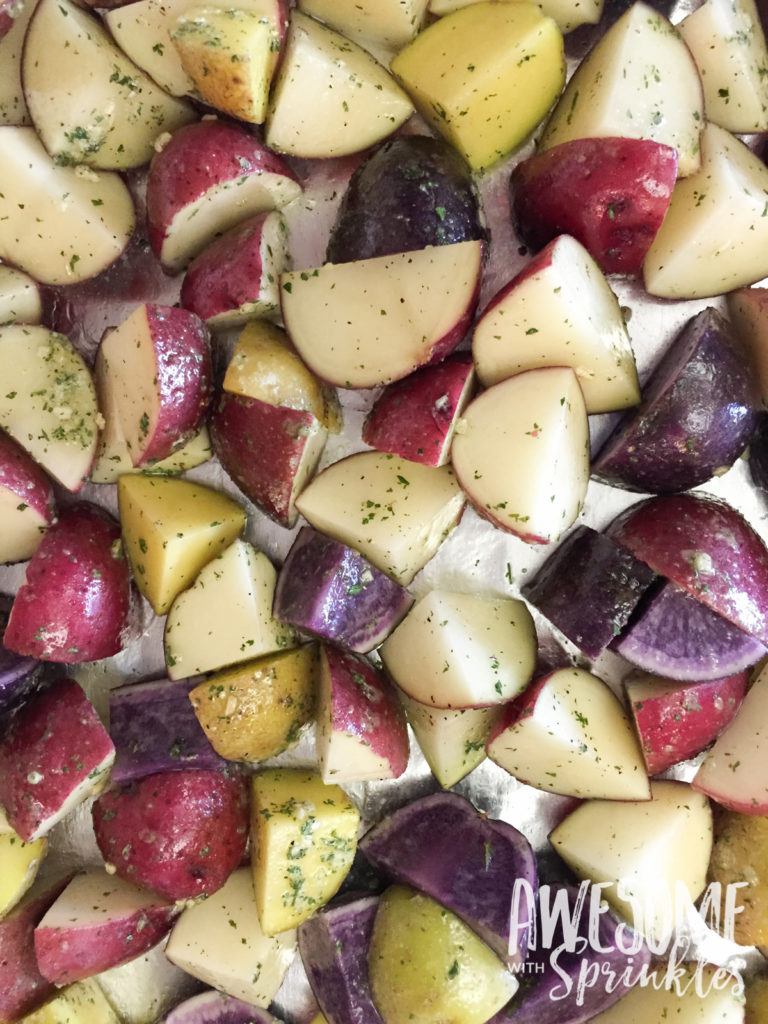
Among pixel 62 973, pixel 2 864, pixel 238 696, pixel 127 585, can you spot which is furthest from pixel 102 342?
pixel 62 973

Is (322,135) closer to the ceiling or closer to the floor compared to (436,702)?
closer to the ceiling

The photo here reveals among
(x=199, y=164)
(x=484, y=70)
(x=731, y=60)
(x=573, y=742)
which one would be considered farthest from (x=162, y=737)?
(x=731, y=60)

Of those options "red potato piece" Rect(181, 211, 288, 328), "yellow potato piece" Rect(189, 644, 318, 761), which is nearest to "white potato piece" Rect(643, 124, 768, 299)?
"red potato piece" Rect(181, 211, 288, 328)

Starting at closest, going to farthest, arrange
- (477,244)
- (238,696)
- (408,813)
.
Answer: (477,244) < (238,696) < (408,813)

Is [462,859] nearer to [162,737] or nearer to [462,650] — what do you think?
[462,650]

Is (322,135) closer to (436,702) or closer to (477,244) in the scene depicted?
(477,244)

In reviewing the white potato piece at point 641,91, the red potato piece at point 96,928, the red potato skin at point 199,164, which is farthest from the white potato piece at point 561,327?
the red potato piece at point 96,928
